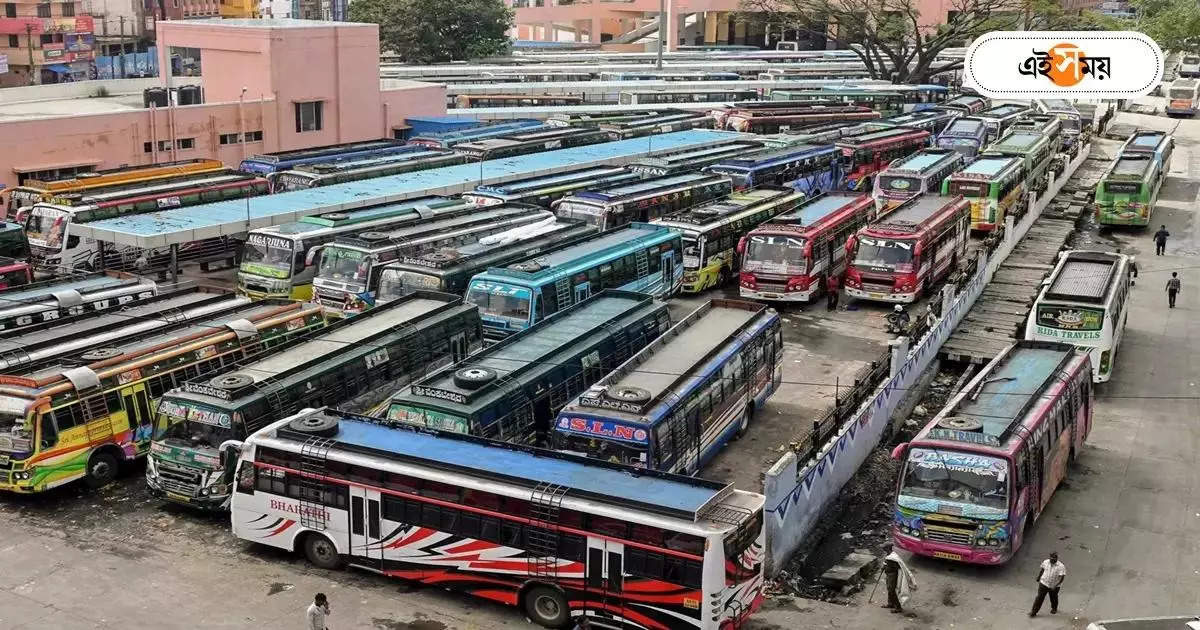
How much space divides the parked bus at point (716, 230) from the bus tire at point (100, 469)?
17.8 metres

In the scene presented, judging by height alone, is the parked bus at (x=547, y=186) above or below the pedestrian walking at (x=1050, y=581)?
above

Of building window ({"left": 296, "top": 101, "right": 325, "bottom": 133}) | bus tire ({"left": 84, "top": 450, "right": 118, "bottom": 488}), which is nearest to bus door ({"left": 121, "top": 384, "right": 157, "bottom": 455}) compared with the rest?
bus tire ({"left": 84, "top": 450, "right": 118, "bottom": 488})

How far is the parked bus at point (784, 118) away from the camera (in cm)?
6494

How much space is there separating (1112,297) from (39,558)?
23017mm

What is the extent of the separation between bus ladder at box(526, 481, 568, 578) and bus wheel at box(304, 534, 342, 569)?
344cm

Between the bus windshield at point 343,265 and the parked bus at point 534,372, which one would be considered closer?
the parked bus at point 534,372

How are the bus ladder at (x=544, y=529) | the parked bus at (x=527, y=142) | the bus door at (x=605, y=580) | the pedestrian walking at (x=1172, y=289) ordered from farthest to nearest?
the parked bus at (x=527, y=142) < the pedestrian walking at (x=1172, y=289) < the bus ladder at (x=544, y=529) < the bus door at (x=605, y=580)

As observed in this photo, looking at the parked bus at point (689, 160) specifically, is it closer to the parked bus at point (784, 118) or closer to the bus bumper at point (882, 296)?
the parked bus at point (784, 118)

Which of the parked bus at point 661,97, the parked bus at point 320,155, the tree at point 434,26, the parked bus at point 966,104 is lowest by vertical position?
the parked bus at point 320,155

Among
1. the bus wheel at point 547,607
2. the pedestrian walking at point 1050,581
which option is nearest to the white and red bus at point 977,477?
the pedestrian walking at point 1050,581

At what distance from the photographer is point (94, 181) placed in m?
41.9

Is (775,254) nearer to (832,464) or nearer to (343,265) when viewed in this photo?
(343,265)

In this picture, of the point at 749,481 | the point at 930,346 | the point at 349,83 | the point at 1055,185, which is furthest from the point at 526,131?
the point at 749,481

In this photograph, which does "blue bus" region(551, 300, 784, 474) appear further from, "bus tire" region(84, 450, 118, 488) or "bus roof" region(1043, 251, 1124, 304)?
"bus tire" region(84, 450, 118, 488)
